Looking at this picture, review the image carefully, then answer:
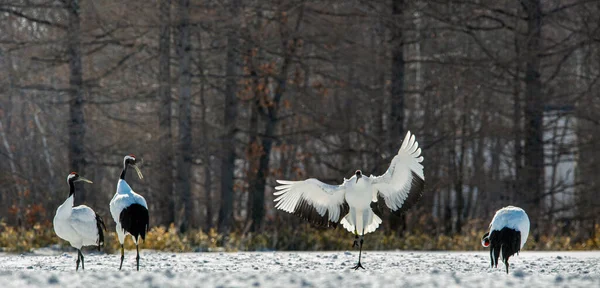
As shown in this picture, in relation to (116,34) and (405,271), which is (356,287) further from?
(116,34)

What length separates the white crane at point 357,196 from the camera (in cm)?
1538

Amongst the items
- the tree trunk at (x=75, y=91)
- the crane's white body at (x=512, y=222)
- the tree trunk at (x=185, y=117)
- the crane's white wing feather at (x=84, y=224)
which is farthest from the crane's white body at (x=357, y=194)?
the tree trunk at (x=185, y=117)

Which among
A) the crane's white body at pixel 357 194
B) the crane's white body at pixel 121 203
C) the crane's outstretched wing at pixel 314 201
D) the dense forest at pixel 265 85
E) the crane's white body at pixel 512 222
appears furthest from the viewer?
the dense forest at pixel 265 85

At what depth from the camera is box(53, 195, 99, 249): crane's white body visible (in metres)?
14.7

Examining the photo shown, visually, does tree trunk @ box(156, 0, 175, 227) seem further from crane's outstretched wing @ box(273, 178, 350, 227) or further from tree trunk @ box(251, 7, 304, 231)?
crane's outstretched wing @ box(273, 178, 350, 227)

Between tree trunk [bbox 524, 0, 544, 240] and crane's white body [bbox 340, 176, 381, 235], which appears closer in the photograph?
crane's white body [bbox 340, 176, 381, 235]

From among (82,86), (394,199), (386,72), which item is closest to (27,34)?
(82,86)

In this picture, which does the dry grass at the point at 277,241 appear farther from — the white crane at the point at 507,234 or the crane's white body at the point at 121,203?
the white crane at the point at 507,234

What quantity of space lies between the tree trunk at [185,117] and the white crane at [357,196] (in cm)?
933

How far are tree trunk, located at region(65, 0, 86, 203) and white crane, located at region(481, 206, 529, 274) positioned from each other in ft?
41.6

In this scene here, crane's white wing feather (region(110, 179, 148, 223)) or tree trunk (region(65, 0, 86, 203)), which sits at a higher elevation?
tree trunk (region(65, 0, 86, 203))

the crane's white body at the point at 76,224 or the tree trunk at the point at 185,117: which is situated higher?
the tree trunk at the point at 185,117

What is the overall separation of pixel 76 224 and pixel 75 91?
971 centimetres

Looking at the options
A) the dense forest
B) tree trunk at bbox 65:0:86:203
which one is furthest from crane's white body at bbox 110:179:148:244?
tree trunk at bbox 65:0:86:203
